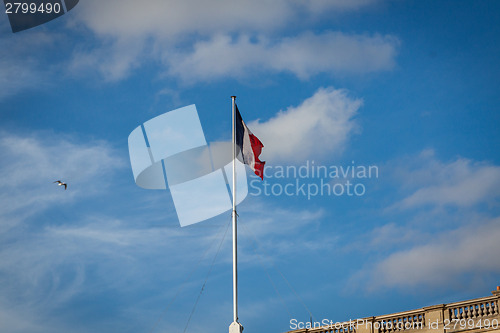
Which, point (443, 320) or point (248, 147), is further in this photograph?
point (248, 147)

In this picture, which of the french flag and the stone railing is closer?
the stone railing

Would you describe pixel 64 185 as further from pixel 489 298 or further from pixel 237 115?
pixel 489 298

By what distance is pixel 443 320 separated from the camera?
112 feet

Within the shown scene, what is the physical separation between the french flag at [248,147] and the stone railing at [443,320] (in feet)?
27.7

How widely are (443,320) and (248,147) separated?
12.0 metres

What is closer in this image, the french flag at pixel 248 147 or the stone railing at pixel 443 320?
the stone railing at pixel 443 320

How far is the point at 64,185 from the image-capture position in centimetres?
4534

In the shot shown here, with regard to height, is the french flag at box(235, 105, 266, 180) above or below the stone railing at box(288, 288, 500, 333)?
above

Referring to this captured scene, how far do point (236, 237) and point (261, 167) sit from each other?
14.0 ft

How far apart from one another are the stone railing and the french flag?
27.7 feet

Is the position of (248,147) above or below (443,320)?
above

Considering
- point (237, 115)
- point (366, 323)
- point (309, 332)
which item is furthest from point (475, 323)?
point (237, 115)

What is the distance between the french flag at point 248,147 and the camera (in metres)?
38.8

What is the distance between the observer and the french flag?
3878 cm
